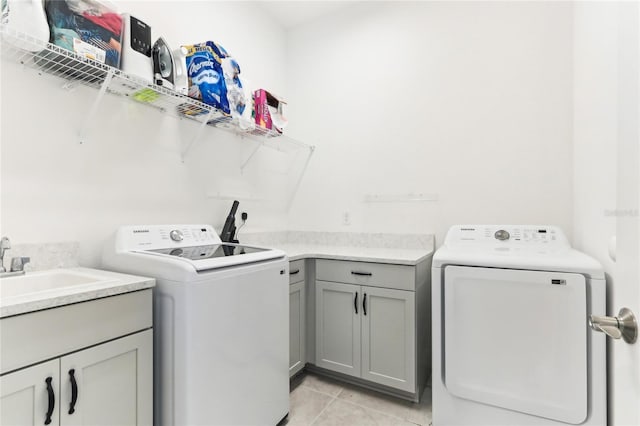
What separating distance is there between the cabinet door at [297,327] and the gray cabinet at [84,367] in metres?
0.95

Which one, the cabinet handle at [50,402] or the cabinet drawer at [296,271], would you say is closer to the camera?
the cabinet handle at [50,402]

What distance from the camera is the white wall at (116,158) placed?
51.9 inches

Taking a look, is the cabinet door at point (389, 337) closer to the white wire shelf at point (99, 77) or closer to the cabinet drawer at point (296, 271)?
the cabinet drawer at point (296, 271)

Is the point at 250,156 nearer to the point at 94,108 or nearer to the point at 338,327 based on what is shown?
the point at 94,108

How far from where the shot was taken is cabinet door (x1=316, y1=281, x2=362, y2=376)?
2.05 m

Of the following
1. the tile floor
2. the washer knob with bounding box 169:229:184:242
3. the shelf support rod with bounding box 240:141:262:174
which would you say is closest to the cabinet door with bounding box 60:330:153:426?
the washer knob with bounding box 169:229:184:242

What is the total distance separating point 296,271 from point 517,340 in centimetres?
124

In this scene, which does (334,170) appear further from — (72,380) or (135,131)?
(72,380)

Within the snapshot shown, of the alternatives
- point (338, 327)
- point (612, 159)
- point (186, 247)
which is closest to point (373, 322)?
point (338, 327)

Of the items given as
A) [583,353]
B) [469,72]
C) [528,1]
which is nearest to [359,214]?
[469,72]

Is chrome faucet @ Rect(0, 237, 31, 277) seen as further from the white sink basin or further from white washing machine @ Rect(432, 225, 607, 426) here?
white washing machine @ Rect(432, 225, 607, 426)

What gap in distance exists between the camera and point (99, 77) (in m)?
1.43

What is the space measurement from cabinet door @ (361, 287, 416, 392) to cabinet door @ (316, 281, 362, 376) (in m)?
0.06

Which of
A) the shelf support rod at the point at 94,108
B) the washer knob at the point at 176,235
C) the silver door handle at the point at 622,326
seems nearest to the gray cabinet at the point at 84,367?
the washer knob at the point at 176,235
